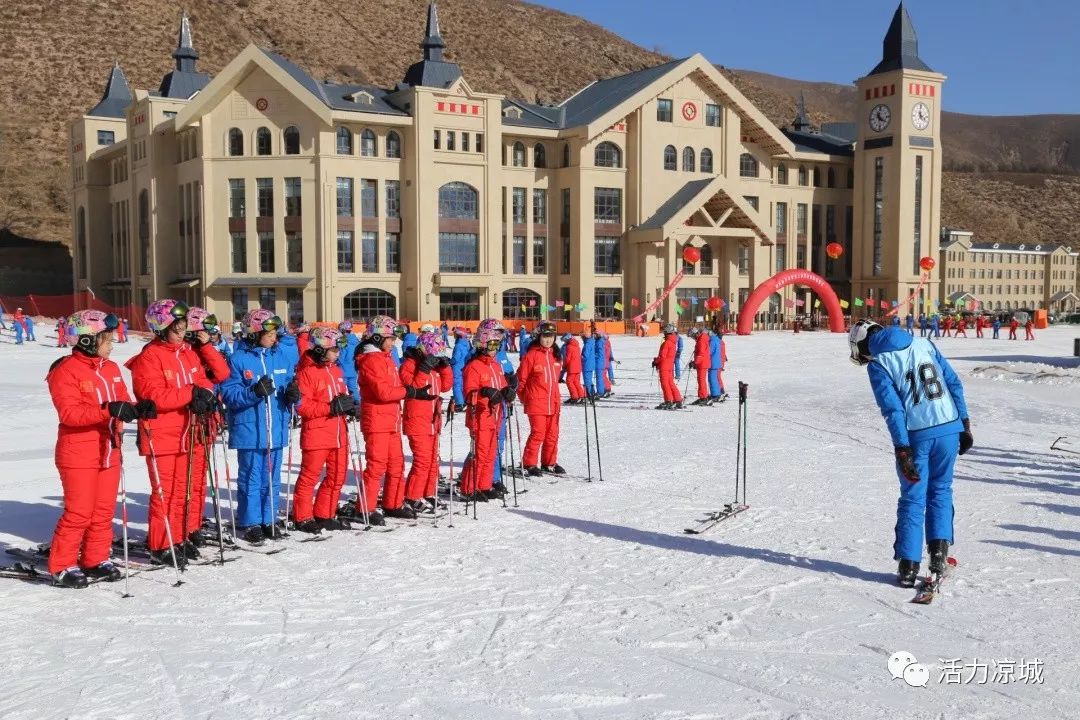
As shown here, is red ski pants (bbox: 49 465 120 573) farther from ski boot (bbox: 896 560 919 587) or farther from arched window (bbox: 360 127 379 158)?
arched window (bbox: 360 127 379 158)

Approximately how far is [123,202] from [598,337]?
43923 mm

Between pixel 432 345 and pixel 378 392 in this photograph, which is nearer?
pixel 378 392

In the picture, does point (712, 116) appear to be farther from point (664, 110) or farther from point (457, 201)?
point (457, 201)

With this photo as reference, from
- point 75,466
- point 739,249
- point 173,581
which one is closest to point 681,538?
point 173,581

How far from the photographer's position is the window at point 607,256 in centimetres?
5153

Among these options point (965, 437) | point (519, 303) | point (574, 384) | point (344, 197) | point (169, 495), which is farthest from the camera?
point (519, 303)

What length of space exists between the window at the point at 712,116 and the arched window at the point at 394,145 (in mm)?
17344

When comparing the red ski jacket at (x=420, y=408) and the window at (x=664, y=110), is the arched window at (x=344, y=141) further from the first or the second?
the red ski jacket at (x=420, y=408)

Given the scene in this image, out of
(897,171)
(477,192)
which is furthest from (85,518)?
(897,171)

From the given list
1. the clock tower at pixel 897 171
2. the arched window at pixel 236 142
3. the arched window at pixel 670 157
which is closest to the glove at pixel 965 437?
the arched window at pixel 236 142

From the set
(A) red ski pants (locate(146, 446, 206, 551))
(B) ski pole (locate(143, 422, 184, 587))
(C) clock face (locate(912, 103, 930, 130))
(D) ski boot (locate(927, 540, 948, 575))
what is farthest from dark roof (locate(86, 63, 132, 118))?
(D) ski boot (locate(927, 540, 948, 575))

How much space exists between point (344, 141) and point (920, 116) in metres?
32.4

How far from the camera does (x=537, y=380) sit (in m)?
11.4

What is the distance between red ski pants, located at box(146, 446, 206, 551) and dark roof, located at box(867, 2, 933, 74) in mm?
54802
